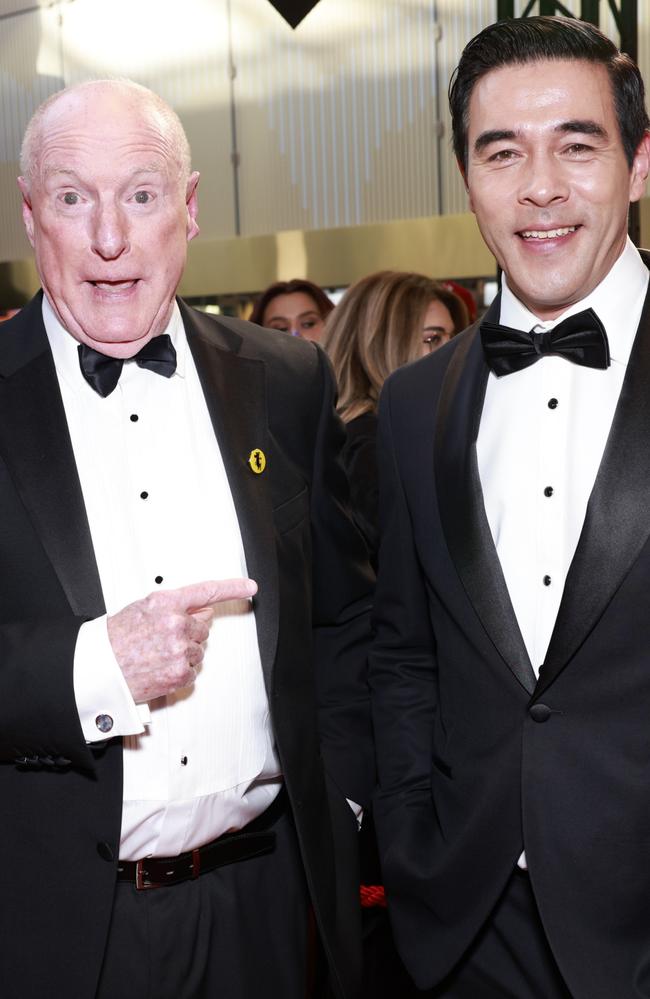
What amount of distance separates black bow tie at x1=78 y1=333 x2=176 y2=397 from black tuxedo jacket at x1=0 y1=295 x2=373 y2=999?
6 centimetres

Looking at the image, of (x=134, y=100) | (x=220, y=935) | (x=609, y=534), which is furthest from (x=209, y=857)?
(x=134, y=100)

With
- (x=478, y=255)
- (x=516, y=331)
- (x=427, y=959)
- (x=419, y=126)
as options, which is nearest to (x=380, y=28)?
(x=419, y=126)

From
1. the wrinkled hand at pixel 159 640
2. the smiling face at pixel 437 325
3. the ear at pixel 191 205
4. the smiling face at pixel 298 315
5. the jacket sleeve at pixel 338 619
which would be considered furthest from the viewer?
the smiling face at pixel 298 315

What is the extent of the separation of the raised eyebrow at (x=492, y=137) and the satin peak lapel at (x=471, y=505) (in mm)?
286

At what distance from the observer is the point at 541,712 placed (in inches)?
66.6

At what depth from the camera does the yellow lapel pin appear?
1.89 metres

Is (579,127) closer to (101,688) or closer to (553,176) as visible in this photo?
(553,176)

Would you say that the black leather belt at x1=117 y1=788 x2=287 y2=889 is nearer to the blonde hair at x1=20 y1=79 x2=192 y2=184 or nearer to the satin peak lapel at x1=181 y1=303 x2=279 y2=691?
the satin peak lapel at x1=181 y1=303 x2=279 y2=691

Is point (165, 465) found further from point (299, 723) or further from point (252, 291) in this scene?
point (252, 291)

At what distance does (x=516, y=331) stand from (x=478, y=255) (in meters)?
5.93

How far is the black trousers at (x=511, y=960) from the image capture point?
1.81 meters

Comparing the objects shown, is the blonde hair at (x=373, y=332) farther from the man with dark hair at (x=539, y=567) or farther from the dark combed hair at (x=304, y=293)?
the man with dark hair at (x=539, y=567)

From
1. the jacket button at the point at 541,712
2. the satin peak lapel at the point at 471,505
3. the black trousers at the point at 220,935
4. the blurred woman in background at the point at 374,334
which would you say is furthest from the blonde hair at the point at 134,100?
the blurred woman in background at the point at 374,334

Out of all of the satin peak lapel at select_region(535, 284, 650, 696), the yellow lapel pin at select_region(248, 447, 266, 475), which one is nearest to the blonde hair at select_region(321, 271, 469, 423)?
the yellow lapel pin at select_region(248, 447, 266, 475)
